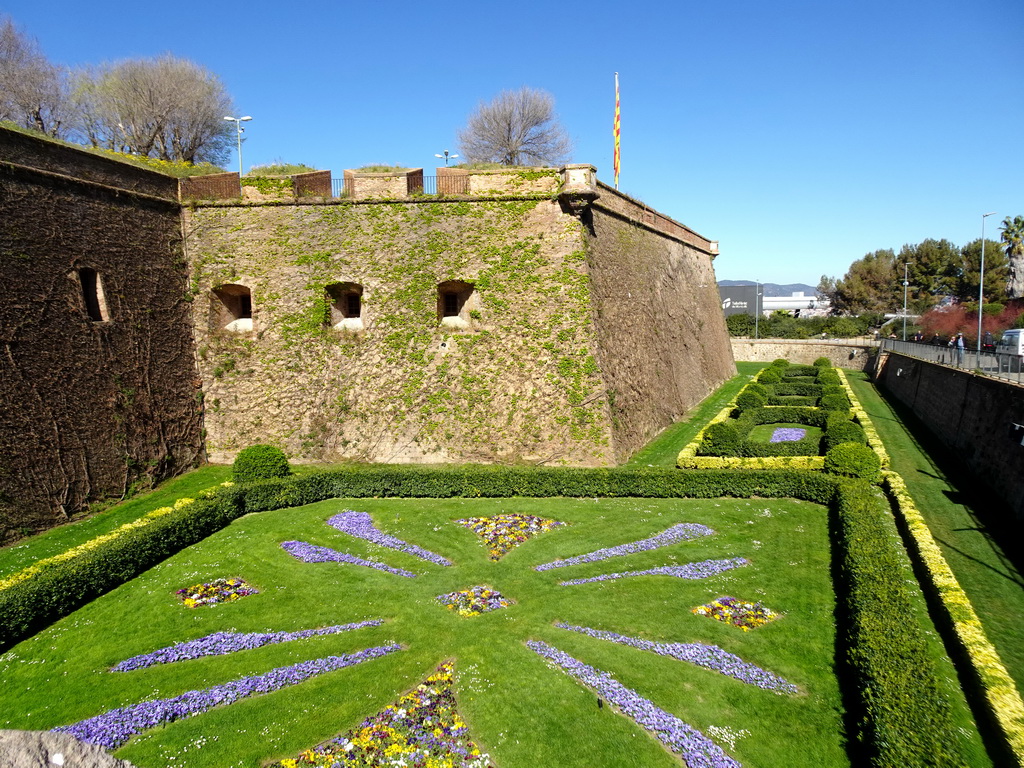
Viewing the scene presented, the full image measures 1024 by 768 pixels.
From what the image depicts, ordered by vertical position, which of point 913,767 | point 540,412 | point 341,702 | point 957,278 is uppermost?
point 957,278

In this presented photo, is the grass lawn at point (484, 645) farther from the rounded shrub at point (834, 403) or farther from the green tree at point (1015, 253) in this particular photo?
the green tree at point (1015, 253)

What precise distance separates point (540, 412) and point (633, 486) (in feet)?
10.3

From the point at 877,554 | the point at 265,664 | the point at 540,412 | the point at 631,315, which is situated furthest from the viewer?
the point at 631,315

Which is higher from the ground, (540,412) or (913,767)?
(540,412)

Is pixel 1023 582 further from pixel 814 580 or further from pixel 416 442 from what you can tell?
pixel 416 442

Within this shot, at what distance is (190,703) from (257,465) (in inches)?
313

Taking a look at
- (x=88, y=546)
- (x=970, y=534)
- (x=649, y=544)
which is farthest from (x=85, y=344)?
(x=970, y=534)

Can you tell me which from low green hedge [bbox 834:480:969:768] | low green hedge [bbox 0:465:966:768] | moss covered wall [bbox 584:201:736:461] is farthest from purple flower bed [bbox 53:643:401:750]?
moss covered wall [bbox 584:201:736:461]

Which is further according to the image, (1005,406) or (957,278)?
(957,278)

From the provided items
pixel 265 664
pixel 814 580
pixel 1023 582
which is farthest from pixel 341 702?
pixel 1023 582

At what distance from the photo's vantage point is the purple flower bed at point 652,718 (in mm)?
6013

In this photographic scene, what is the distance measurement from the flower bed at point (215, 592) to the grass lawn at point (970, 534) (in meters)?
10.2

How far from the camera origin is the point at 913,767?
501 cm

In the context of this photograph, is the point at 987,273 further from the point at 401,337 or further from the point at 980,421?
the point at 401,337
